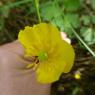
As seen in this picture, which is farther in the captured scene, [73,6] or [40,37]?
[73,6]

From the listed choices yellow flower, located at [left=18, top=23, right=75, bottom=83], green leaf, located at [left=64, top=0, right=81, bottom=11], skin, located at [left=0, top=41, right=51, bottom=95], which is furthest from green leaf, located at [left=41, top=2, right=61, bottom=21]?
yellow flower, located at [left=18, top=23, right=75, bottom=83]

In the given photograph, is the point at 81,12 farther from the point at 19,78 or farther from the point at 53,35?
the point at 53,35

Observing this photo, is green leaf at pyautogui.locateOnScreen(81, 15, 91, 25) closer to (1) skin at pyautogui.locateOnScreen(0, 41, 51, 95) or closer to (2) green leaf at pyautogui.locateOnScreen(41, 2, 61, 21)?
(2) green leaf at pyautogui.locateOnScreen(41, 2, 61, 21)

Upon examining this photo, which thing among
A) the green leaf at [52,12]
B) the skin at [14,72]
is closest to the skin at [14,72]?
the skin at [14,72]

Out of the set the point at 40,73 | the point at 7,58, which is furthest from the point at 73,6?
the point at 40,73

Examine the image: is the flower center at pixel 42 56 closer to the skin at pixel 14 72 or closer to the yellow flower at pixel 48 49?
the yellow flower at pixel 48 49

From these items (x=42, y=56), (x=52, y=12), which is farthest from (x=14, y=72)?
(x=42, y=56)
